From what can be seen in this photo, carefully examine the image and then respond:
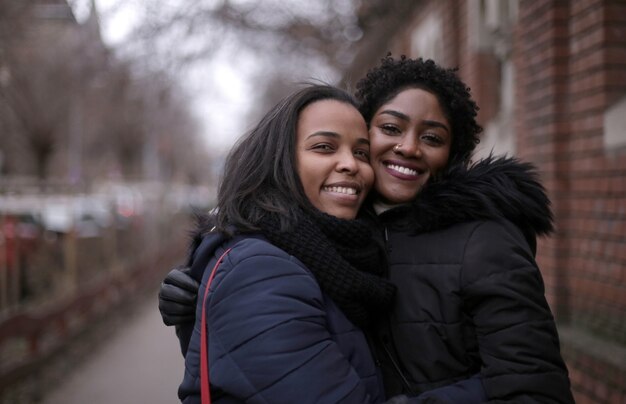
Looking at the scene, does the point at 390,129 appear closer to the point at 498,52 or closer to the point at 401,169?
the point at 401,169

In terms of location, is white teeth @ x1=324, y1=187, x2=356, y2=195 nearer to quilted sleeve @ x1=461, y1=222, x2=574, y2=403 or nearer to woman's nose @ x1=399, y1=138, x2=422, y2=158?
woman's nose @ x1=399, y1=138, x2=422, y2=158

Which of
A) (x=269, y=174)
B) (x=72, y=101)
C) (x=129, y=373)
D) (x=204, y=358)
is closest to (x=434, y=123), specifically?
(x=269, y=174)

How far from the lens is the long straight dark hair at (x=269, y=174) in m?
1.81

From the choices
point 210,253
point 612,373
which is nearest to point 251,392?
point 210,253

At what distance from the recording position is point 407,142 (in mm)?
2062

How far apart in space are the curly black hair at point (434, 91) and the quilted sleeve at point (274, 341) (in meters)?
0.86

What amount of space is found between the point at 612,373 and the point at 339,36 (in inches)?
264

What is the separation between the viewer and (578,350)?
10.9 feet

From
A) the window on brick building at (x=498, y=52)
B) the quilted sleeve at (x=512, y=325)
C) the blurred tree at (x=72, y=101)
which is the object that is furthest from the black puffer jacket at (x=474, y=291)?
the blurred tree at (x=72, y=101)

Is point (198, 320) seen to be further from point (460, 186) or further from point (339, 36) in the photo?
point (339, 36)

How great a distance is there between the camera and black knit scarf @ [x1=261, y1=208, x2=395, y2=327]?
1687 millimetres

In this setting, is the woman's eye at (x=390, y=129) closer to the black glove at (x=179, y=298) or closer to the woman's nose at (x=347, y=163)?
the woman's nose at (x=347, y=163)

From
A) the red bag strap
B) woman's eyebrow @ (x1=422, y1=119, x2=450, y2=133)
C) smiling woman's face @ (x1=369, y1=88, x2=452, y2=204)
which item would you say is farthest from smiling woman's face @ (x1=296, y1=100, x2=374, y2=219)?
the red bag strap

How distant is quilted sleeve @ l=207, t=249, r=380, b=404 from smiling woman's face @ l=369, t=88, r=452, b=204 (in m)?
0.64
